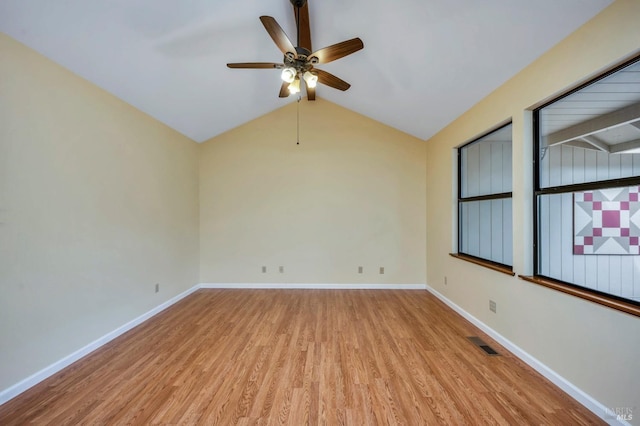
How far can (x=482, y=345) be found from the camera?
8.24 ft

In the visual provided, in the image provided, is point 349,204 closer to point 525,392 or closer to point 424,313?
point 424,313

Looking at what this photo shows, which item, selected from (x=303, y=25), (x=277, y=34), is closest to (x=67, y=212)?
Answer: (x=277, y=34)

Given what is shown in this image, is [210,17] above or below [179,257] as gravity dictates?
above

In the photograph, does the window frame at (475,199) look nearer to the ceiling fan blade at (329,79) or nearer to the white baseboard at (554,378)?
the white baseboard at (554,378)

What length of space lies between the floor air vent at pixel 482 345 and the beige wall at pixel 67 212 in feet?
12.6

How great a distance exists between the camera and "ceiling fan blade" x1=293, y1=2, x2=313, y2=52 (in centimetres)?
192

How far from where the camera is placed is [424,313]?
334 cm

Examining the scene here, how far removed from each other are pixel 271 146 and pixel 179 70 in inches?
78.2

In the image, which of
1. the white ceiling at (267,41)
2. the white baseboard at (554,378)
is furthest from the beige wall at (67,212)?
the white baseboard at (554,378)

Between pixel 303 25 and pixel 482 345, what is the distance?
3.40 metres

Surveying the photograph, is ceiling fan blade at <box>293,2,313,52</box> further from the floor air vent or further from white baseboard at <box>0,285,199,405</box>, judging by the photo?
white baseboard at <box>0,285,199,405</box>

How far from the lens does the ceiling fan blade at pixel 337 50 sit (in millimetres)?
1993

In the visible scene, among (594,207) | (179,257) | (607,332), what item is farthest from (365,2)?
(179,257)

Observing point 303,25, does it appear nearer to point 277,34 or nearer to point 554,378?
point 277,34
